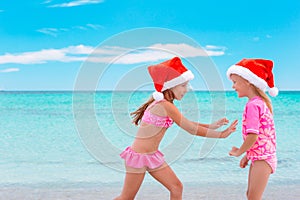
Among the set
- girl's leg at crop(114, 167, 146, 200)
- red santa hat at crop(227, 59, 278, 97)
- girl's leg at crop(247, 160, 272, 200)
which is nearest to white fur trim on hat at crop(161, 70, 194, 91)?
red santa hat at crop(227, 59, 278, 97)

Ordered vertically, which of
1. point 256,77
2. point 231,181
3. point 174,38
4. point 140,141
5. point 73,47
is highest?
point 73,47

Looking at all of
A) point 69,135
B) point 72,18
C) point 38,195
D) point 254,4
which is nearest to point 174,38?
point 38,195

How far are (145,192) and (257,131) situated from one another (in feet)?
7.31

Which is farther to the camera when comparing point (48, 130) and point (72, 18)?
point (72, 18)

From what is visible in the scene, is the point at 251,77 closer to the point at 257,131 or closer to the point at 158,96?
the point at 257,131

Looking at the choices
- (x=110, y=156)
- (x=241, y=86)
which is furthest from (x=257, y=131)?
(x=110, y=156)

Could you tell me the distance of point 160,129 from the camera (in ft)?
12.1

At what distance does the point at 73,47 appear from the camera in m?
31.6

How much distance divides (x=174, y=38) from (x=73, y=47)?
2823 centimetres

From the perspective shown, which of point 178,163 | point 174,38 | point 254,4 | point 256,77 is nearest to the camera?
point 256,77

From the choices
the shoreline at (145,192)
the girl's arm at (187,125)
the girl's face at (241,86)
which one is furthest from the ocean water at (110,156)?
the girl's face at (241,86)

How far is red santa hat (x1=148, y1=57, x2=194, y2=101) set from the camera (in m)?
3.66

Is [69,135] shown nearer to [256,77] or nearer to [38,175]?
[38,175]

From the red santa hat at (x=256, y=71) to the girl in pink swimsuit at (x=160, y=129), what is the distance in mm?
371
